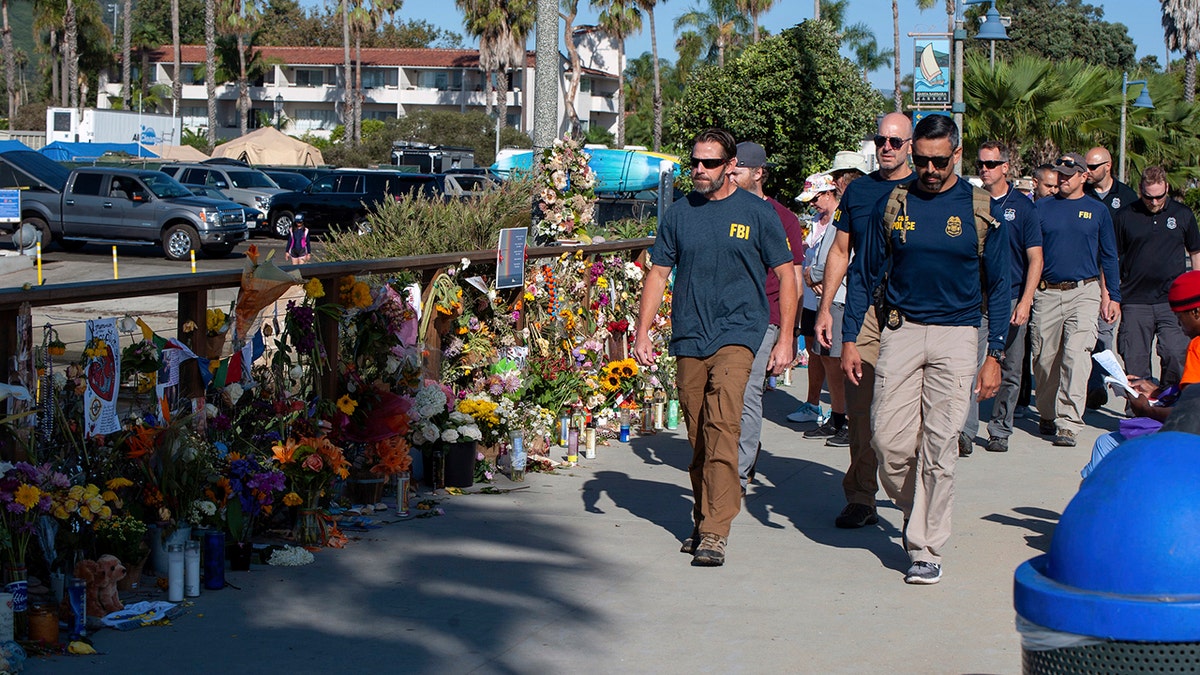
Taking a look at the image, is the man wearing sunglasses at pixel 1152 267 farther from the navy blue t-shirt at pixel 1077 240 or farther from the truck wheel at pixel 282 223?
the truck wheel at pixel 282 223

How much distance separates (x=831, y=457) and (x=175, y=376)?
4836 mm

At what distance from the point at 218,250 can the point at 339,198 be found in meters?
3.45

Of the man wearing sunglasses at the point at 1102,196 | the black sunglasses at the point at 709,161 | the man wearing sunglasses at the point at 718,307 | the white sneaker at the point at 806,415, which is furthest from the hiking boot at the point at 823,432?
the black sunglasses at the point at 709,161

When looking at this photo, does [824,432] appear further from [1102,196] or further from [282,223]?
[282,223]

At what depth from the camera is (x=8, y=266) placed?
74.6ft

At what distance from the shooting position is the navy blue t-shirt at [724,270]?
20.1 ft

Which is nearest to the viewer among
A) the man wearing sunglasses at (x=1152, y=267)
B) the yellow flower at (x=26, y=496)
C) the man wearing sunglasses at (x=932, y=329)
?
the yellow flower at (x=26, y=496)

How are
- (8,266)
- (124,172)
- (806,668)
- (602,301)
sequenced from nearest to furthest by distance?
(806,668) → (602,301) → (8,266) → (124,172)

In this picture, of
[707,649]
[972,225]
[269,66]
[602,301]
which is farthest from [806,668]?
[269,66]

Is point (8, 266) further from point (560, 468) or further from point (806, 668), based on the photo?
point (806, 668)

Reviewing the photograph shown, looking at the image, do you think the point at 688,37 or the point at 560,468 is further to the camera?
the point at 688,37

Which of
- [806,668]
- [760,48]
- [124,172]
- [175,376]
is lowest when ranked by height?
[806,668]

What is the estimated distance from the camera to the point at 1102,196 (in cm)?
1099

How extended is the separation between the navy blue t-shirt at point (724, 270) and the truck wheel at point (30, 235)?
2232 cm
